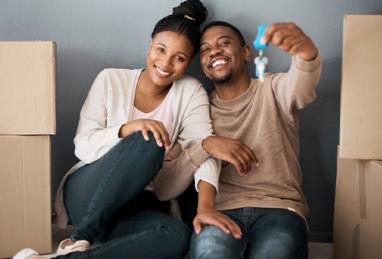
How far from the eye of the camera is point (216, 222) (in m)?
1.09

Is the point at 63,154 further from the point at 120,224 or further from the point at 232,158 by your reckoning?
the point at 232,158

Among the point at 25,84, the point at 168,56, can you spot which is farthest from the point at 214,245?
the point at 25,84

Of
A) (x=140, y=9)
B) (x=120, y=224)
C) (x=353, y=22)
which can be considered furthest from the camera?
(x=140, y=9)

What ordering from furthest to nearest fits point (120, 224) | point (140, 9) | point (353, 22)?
point (140, 9)
point (120, 224)
point (353, 22)

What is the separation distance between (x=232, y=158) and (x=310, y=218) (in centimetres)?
44

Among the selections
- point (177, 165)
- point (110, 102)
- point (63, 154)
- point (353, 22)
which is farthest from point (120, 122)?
point (353, 22)

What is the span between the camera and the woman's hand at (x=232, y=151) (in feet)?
3.83

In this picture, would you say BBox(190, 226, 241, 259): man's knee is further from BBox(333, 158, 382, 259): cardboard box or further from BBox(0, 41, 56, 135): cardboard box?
BBox(0, 41, 56, 135): cardboard box

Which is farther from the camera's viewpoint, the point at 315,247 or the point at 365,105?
the point at 315,247

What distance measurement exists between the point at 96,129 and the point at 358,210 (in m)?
0.70

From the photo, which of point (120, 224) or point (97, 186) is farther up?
point (97, 186)

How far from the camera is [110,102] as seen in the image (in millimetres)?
1301

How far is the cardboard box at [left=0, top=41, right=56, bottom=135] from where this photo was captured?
1.22 metres

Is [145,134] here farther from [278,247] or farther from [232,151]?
[278,247]
